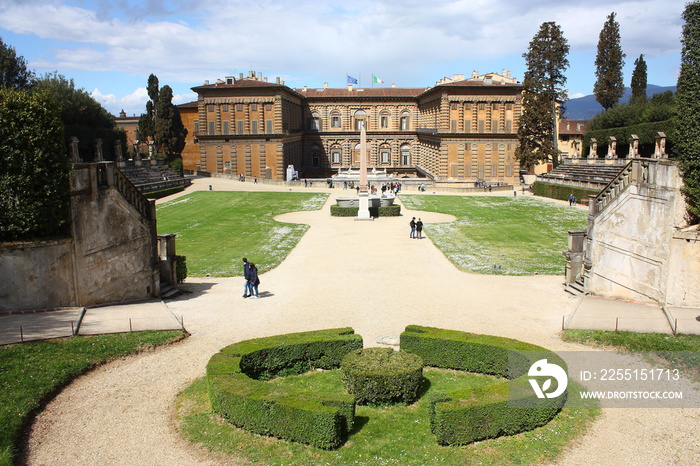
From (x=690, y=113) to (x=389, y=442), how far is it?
15.7 meters

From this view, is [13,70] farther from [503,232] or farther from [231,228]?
[503,232]

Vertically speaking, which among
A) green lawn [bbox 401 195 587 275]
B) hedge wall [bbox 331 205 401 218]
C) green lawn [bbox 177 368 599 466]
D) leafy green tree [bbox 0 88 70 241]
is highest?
leafy green tree [bbox 0 88 70 241]

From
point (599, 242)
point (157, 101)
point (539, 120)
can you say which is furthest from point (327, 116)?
point (599, 242)

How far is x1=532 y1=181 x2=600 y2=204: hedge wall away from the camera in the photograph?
5510 cm

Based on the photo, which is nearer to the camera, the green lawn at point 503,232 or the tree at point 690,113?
the tree at point 690,113

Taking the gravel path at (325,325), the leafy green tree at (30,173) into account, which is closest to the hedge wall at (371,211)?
the gravel path at (325,325)

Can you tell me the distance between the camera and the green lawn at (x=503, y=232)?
1180 inches

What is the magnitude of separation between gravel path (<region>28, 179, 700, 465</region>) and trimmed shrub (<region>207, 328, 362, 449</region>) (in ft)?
3.93

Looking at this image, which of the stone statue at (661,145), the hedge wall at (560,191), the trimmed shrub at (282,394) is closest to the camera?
the trimmed shrub at (282,394)

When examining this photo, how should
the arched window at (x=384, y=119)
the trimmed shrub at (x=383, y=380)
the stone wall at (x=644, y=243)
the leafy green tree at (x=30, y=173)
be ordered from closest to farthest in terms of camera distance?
1. the trimmed shrub at (x=383, y=380)
2. the leafy green tree at (x=30, y=173)
3. the stone wall at (x=644, y=243)
4. the arched window at (x=384, y=119)

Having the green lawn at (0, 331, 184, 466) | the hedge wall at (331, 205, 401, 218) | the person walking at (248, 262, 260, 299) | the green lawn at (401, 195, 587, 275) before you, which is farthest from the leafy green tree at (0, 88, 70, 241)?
the hedge wall at (331, 205, 401, 218)

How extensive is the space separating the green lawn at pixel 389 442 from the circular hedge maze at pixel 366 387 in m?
0.19

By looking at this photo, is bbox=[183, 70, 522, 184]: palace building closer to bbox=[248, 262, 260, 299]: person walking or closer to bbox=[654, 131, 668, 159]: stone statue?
bbox=[654, 131, 668, 159]: stone statue

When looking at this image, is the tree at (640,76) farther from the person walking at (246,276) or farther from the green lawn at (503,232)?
the person walking at (246,276)
